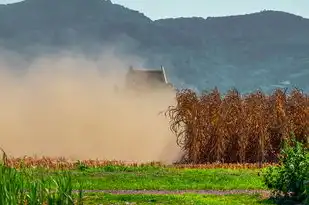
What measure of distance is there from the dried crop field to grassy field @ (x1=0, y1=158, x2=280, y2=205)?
12.7ft

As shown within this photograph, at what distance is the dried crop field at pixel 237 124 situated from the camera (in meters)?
27.6

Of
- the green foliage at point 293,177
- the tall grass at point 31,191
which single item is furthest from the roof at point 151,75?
the tall grass at point 31,191

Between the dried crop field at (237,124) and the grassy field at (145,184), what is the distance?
387 centimetres

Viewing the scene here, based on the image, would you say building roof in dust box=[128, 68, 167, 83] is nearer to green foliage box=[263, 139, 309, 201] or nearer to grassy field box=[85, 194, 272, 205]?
grassy field box=[85, 194, 272, 205]

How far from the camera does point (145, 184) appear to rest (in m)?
19.1

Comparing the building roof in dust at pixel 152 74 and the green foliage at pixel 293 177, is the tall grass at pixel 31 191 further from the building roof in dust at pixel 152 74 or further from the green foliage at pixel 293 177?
the building roof in dust at pixel 152 74

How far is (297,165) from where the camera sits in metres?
15.0

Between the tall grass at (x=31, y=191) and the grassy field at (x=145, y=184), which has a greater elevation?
the tall grass at (x=31, y=191)

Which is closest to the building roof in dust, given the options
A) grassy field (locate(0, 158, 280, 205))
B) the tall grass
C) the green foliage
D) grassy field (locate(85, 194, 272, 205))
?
grassy field (locate(0, 158, 280, 205))

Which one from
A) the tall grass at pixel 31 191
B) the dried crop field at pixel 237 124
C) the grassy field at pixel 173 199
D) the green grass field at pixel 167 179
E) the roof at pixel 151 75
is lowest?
the grassy field at pixel 173 199

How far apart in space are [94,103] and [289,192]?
29.7 meters

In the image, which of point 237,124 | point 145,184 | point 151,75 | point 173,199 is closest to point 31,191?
point 173,199

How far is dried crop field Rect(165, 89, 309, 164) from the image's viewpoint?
90.7 feet

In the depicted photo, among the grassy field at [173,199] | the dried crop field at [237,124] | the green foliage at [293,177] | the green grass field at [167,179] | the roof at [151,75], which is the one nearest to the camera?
the green foliage at [293,177]
